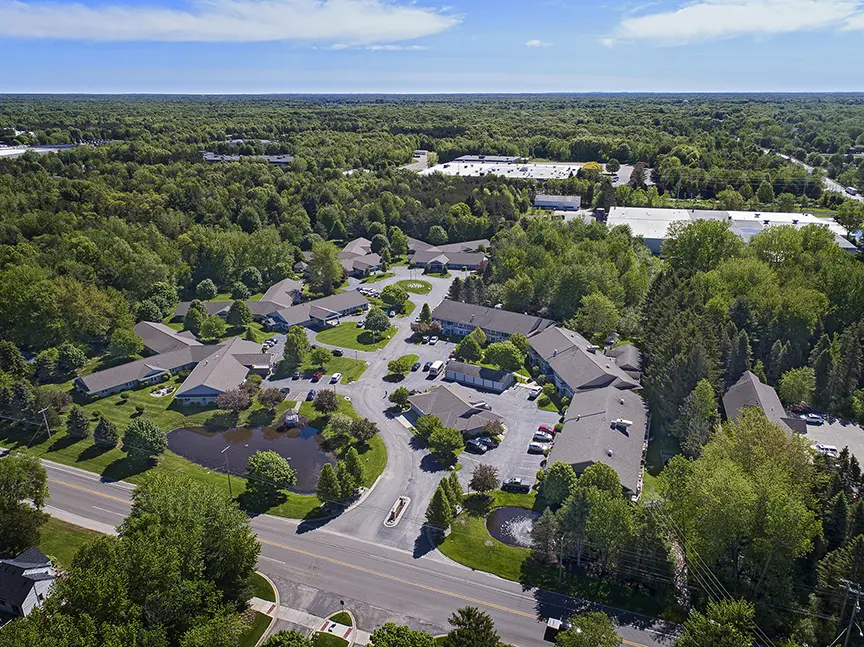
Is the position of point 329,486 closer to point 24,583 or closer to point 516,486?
point 516,486

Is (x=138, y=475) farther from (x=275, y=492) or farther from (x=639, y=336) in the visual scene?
(x=639, y=336)

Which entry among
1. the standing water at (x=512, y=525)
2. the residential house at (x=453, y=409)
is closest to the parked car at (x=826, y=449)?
the standing water at (x=512, y=525)

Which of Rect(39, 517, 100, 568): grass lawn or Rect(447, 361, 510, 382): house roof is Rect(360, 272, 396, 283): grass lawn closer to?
Rect(447, 361, 510, 382): house roof

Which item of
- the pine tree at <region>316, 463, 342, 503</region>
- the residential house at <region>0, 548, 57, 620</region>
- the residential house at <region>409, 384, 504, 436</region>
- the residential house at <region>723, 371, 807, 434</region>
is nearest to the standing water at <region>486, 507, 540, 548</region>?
the residential house at <region>409, 384, 504, 436</region>

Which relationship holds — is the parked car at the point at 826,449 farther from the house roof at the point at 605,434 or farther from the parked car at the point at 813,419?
the house roof at the point at 605,434

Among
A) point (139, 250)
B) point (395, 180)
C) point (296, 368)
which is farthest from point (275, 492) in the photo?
point (395, 180)

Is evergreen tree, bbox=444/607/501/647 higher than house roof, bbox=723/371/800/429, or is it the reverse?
house roof, bbox=723/371/800/429
